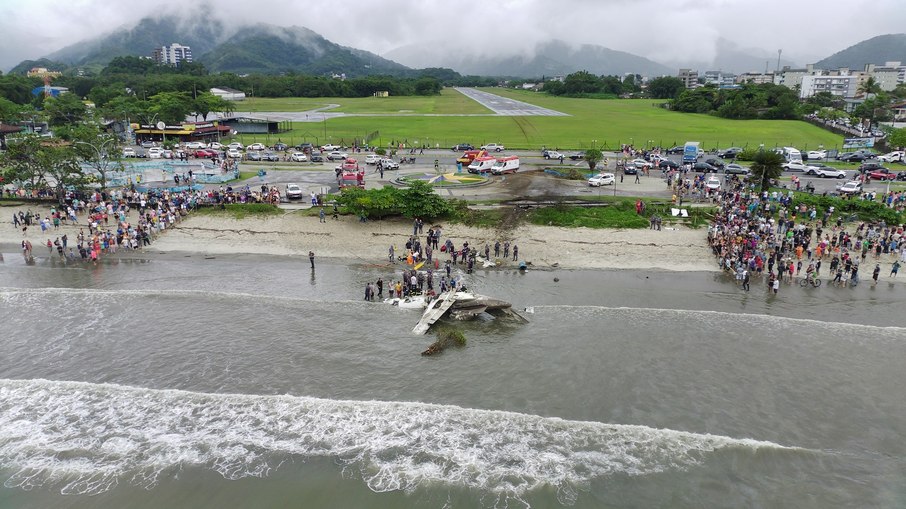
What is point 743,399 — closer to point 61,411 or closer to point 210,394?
point 210,394

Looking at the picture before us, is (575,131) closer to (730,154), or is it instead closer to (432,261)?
(730,154)

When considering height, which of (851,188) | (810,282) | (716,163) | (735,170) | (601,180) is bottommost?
(810,282)

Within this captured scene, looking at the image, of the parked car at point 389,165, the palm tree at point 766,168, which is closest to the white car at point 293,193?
the parked car at point 389,165

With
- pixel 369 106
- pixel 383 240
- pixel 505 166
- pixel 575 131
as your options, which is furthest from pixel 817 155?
pixel 369 106

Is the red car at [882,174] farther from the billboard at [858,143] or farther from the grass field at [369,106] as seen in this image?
the grass field at [369,106]

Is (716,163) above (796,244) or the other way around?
above

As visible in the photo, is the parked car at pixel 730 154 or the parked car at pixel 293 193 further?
the parked car at pixel 730 154
